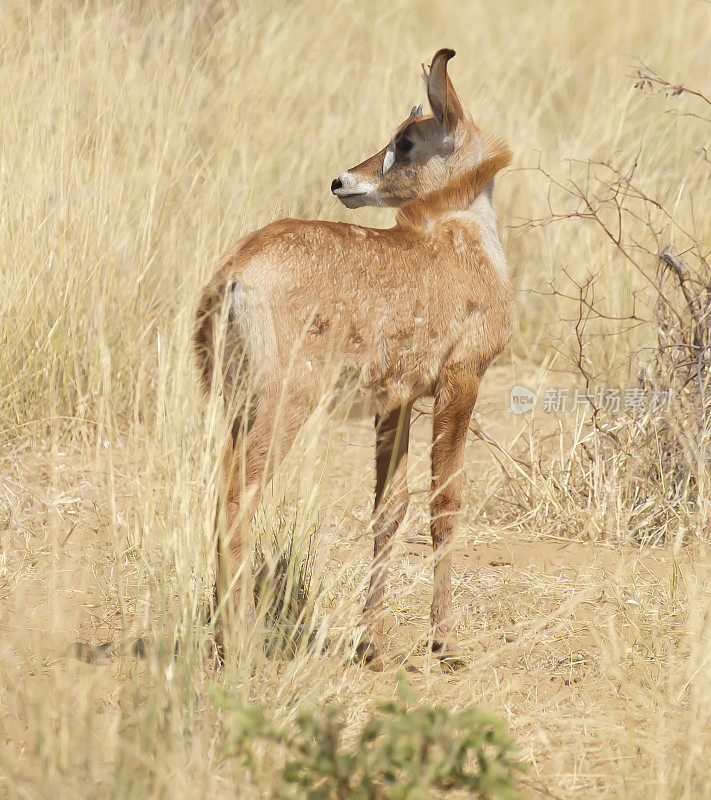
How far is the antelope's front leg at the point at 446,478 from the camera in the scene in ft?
13.1

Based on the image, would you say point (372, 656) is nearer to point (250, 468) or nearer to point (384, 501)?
point (384, 501)

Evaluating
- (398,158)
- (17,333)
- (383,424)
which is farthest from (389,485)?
(17,333)

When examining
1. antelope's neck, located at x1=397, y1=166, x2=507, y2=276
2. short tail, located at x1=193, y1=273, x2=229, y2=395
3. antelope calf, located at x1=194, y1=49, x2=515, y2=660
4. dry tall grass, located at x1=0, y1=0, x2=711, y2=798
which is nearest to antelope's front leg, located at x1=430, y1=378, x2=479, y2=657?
antelope calf, located at x1=194, y1=49, x2=515, y2=660

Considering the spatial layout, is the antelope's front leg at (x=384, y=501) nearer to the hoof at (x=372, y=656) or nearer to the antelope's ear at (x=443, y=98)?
the hoof at (x=372, y=656)

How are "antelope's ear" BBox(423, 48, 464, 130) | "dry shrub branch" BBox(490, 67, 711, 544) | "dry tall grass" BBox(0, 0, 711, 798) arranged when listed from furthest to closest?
"dry shrub branch" BBox(490, 67, 711, 544), "antelope's ear" BBox(423, 48, 464, 130), "dry tall grass" BBox(0, 0, 711, 798)

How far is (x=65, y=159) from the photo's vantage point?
19.1 feet

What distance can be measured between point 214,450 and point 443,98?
1703 mm

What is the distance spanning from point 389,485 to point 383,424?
1.13 feet

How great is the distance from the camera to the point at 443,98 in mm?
4281

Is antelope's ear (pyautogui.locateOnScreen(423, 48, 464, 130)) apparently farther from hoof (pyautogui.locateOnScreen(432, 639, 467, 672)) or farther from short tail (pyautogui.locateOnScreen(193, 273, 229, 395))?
hoof (pyautogui.locateOnScreen(432, 639, 467, 672))

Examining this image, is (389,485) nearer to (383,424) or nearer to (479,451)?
(383,424)

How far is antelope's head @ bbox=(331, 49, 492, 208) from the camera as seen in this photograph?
4402 millimetres

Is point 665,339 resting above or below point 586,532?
above

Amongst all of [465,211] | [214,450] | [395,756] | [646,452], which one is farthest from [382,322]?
[646,452]
